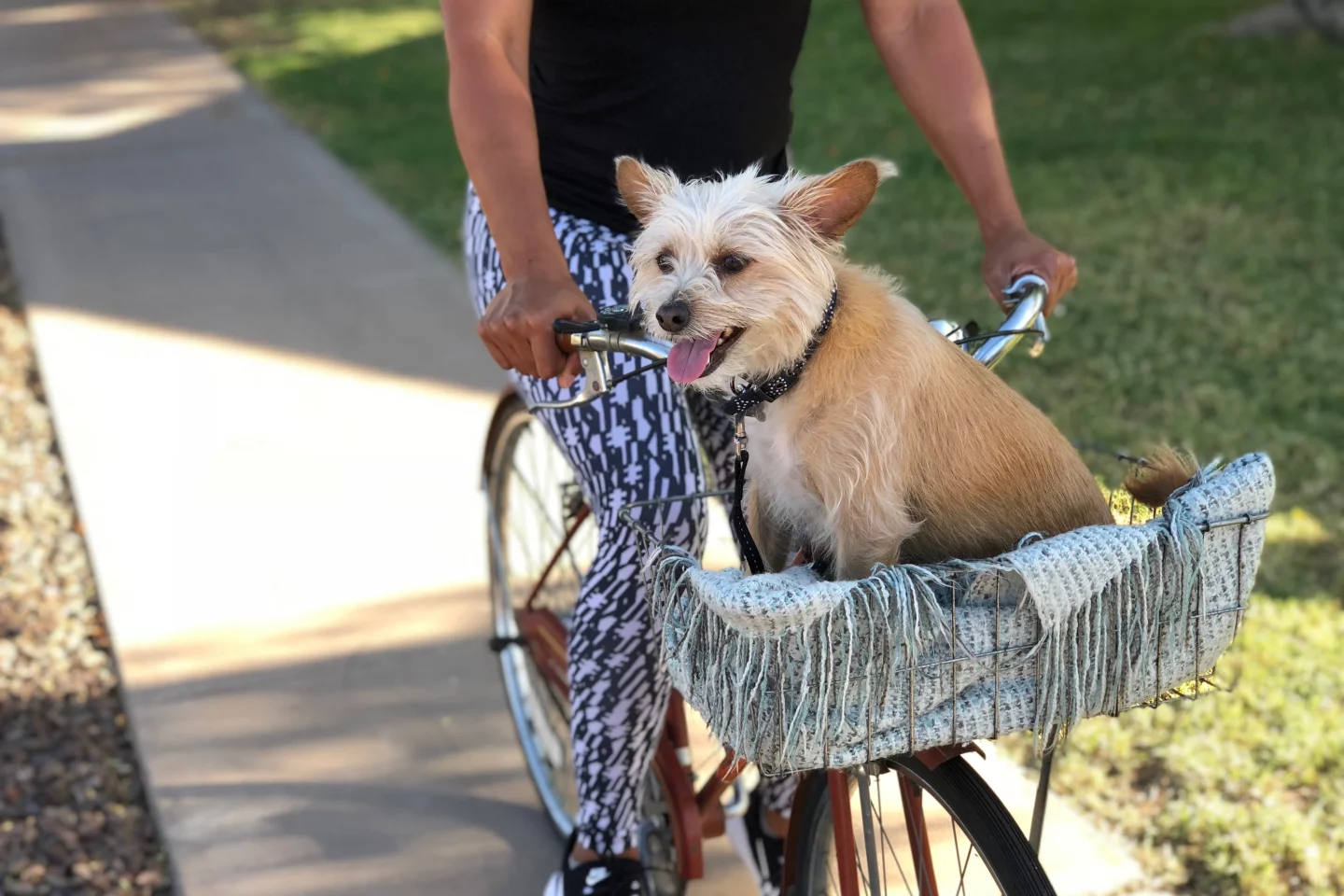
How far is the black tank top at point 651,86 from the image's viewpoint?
2.18 metres

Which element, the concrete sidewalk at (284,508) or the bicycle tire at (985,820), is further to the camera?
the concrete sidewalk at (284,508)

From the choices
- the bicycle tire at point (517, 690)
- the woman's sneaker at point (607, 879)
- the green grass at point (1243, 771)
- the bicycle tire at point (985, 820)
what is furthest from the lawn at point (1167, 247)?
the bicycle tire at point (985, 820)

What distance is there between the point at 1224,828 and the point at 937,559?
1.70 m

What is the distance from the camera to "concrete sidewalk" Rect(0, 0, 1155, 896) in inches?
131

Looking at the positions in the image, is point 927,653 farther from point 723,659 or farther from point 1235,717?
point 1235,717

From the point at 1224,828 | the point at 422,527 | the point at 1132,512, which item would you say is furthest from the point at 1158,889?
the point at 422,527

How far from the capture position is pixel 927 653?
4.99 feet

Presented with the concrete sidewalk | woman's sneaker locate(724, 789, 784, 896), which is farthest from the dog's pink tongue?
the concrete sidewalk

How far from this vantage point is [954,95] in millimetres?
2311

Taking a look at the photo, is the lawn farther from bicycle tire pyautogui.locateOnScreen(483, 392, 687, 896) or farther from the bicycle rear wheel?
the bicycle rear wheel

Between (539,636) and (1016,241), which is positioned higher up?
(1016,241)

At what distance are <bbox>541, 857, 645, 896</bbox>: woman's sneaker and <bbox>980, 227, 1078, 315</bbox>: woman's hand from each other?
1.22m

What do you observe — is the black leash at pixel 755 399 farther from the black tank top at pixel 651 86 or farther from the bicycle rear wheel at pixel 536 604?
the bicycle rear wheel at pixel 536 604

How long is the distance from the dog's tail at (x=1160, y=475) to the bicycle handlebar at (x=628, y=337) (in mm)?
311
